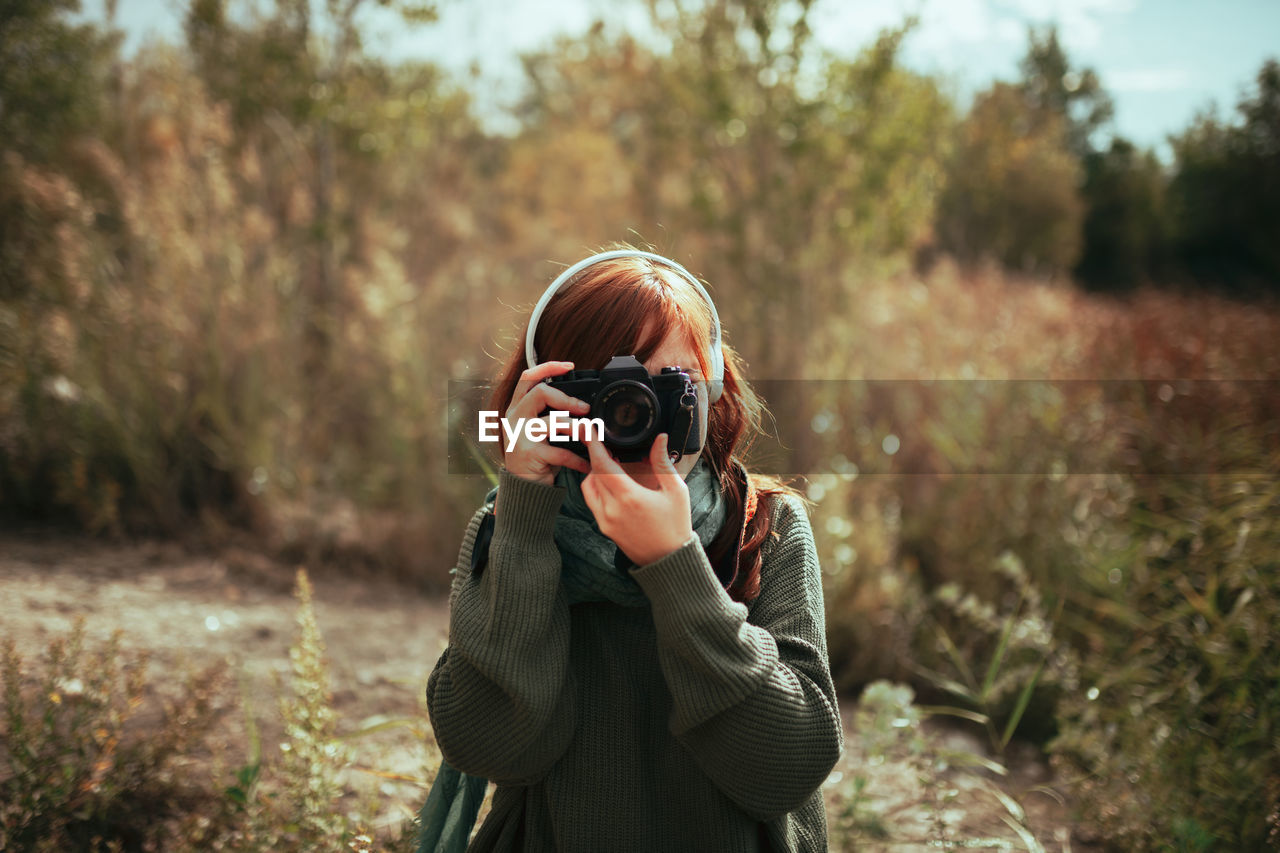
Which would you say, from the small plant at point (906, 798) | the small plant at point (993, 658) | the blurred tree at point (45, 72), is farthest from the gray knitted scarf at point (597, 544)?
the blurred tree at point (45, 72)

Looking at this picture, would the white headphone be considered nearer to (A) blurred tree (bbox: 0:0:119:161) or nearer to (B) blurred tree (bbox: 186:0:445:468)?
(B) blurred tree (bbox: 186:0:445:468)

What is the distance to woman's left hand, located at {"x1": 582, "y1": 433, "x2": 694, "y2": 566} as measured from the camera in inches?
40.9

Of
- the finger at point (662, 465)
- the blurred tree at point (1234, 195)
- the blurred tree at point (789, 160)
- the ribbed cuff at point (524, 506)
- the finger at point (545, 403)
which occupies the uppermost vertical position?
the blurred tree at point (1234, 195)

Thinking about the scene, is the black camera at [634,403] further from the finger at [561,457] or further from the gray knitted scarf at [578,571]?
the gray knitted scarf at [578,571]

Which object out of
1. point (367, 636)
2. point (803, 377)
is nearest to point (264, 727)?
point (367, 636)

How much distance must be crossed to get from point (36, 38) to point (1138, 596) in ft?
18.6

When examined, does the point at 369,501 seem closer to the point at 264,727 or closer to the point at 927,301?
the point at 264,727

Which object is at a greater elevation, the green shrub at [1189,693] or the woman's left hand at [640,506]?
the woman's left hand at [640,506]

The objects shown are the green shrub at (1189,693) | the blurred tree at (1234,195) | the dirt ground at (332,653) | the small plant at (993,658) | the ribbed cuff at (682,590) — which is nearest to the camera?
the ribbed cuff at (682,590)

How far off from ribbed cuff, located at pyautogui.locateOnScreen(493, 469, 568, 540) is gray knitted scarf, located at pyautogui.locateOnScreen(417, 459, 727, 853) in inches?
1.3

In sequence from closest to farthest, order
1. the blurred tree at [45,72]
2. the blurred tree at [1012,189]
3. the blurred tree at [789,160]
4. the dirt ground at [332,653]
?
1. the dirt ground at [332,653]
2. the blurred tree at [45,72]
3. the blurred tree at [789,160]
4. the blurred tree at [1012,189]

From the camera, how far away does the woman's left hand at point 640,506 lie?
1.04 meters

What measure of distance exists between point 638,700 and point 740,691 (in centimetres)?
23
